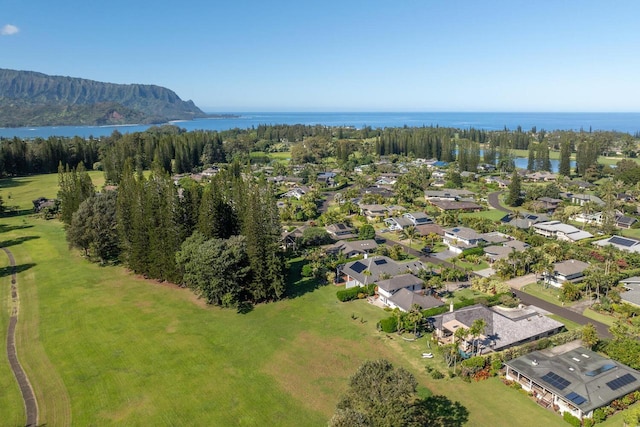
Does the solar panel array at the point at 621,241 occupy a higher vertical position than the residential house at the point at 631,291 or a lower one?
higher

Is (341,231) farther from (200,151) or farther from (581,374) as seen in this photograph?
(200,151)

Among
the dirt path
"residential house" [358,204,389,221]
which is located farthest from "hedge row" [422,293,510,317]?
"residential house" [358,204,389,221]

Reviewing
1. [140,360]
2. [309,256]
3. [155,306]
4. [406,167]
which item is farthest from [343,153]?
[140,360]

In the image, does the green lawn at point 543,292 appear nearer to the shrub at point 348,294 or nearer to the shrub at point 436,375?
the shrub at point 348,294

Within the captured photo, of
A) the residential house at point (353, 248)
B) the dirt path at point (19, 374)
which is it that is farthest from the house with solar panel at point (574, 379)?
the dirt path at point (19, 374)

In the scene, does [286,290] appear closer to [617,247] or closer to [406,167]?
[617,247]

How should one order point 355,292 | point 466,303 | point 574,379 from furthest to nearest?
point 355,292 < point 466,303 < point 574,379

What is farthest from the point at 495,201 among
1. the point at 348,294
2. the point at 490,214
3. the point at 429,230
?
the point at 348,294
